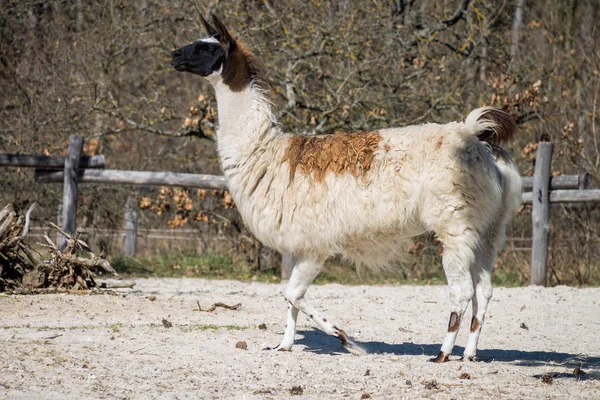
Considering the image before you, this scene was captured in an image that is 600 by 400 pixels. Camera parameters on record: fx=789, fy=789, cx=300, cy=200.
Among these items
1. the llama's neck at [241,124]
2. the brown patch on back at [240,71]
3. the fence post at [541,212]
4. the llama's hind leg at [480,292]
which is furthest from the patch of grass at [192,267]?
the llama's hind leg at [480,292]

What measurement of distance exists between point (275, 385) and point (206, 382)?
0.44 metres

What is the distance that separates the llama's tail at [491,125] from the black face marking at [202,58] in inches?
86.6

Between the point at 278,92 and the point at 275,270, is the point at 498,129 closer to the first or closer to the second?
the point at 278,92

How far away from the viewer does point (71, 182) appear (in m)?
11.1

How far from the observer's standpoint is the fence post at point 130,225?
13.8 m

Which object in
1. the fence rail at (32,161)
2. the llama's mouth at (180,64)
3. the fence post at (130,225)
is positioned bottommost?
the fence post at (130,225)

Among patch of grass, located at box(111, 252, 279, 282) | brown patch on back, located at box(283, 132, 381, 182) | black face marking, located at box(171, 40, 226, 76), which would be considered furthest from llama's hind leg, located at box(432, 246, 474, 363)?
patch of grass, located at box(111, 252, 279, 282)

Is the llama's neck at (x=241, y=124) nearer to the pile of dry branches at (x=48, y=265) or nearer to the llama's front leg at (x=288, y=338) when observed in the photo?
the llama's front leg at (x=288, y=338)

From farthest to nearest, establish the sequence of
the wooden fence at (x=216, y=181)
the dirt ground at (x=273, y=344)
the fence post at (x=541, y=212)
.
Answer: the fence post at (x=541, y=212)
the wooden fence at (x=216, y=181)
the dirt ground at (x=273, y=344)

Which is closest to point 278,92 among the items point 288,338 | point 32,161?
point 32,161

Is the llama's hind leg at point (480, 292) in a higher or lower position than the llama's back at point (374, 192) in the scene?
lower

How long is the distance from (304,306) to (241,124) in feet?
5.47

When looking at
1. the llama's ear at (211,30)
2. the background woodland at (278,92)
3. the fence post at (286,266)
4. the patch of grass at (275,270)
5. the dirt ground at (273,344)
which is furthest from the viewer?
the background woodland at (278,92)

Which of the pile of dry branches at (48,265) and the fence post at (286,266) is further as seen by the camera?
the fence post at (286,266)
